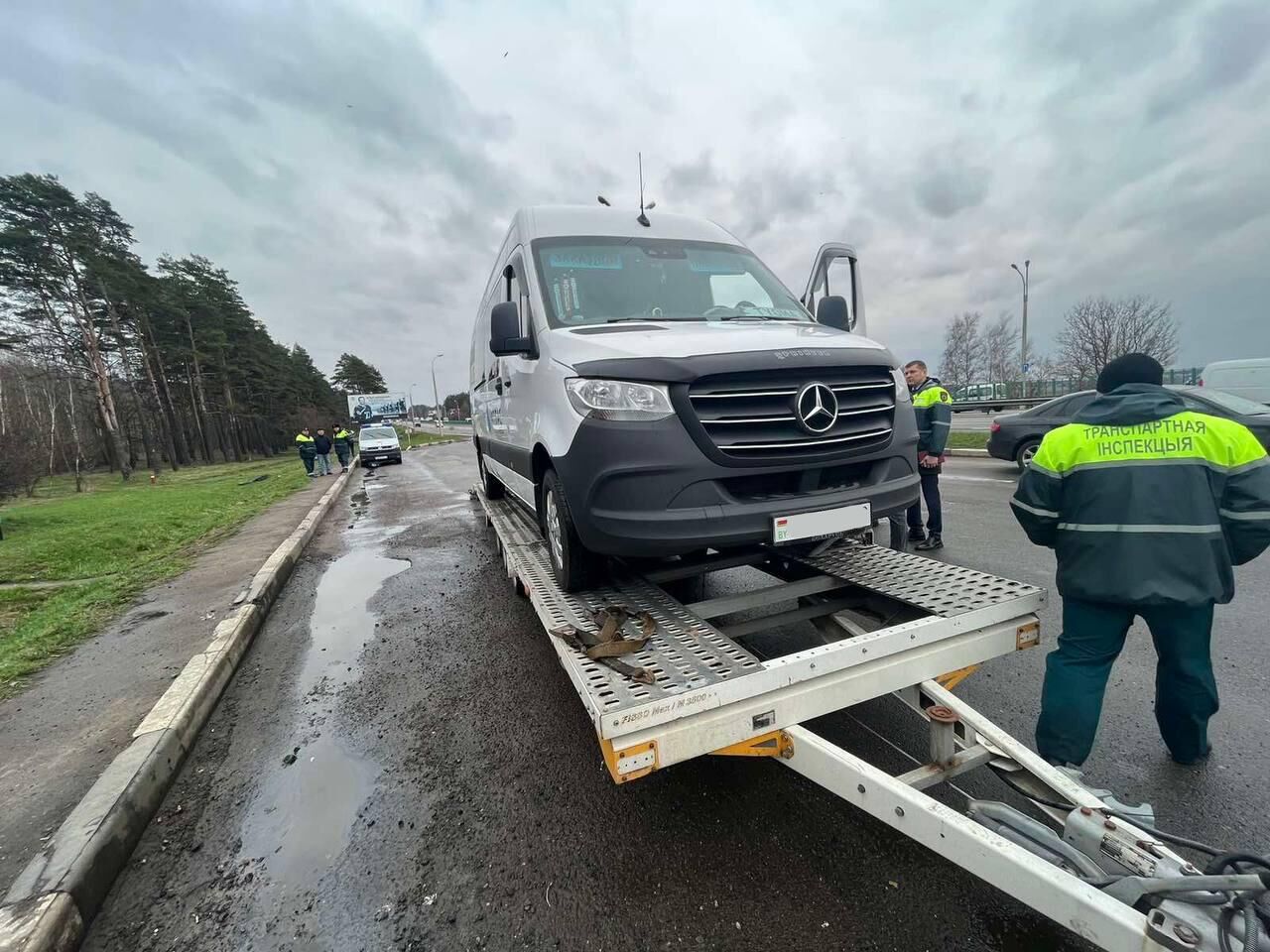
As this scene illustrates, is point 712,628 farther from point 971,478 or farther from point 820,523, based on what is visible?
point 971,478

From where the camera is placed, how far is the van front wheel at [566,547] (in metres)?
2.96

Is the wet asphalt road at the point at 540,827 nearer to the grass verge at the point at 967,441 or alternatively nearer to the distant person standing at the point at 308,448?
the grass verge at the point at 967,441

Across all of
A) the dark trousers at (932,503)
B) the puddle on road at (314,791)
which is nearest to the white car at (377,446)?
the puddle on road at (314,791)

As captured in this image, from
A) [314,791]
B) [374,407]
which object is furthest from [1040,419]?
[374,407]

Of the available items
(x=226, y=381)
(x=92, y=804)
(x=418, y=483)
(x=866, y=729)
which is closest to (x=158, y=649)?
(x=92, y=804)

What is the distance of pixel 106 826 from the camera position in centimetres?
223

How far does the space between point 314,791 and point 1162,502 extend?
3742mm

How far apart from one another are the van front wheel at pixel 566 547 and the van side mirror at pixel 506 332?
0.77m

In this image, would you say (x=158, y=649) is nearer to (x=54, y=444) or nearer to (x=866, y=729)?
(x=866, y=729)

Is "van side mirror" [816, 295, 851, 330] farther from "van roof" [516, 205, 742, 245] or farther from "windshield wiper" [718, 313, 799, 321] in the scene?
"van roof" [516, 205, 742, 245]

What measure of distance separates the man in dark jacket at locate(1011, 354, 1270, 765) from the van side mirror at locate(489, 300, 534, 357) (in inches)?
104

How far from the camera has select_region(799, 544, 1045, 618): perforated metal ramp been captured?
239 centimetres

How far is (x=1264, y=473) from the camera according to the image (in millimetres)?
1985

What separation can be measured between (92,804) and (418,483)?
1376 cm
